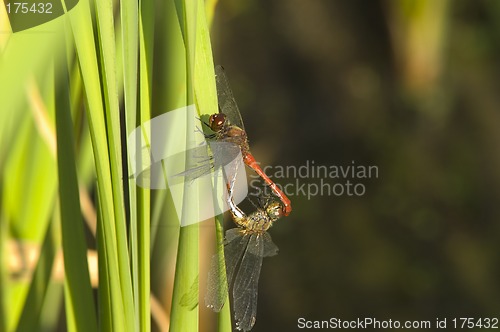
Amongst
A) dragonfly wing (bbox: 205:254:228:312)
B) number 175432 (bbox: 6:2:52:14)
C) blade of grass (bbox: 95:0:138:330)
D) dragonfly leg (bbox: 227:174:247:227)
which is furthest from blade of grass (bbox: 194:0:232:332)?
number 175432 (bbox: 6:2:52:14)

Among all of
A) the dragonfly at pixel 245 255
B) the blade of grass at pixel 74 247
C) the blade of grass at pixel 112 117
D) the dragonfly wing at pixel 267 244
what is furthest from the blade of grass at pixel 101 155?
the dragonfly wing at pixel 267 244

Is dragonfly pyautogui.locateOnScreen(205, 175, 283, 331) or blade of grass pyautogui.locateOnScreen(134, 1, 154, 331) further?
dragonfly pyautogui.locateOnScreen(205, 175, 283, 331)

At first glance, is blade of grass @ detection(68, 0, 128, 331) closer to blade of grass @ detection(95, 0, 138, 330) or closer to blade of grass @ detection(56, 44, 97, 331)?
blade of grass @ detection(95, 0, 138, 330)

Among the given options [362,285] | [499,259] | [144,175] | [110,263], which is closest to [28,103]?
[144,175]

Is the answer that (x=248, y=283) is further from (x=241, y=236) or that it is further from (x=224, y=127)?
(x=224, y=127)

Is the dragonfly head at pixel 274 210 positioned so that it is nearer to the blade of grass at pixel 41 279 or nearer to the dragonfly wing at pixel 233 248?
the dragonfly wing at pixel 233 248
